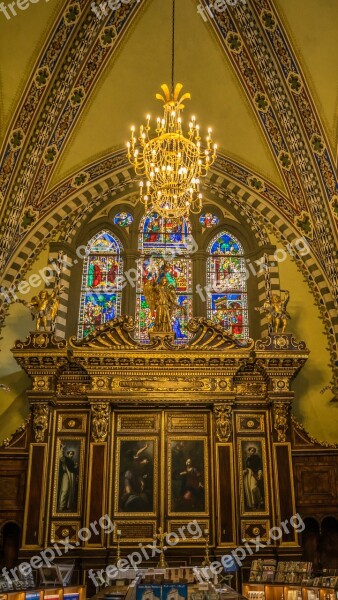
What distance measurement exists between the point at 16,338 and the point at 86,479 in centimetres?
370

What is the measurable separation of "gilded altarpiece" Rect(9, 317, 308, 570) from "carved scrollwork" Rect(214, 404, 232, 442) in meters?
0.02

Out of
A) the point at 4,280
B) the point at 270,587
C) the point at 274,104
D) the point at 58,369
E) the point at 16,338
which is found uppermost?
the point at 274,104

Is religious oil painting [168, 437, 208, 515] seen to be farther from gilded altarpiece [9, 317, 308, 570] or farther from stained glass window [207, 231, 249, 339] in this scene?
stained glass window [207, 231, 249, 339]

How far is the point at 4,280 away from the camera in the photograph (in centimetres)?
1527

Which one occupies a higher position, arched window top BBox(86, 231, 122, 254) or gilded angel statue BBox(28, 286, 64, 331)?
arched window top BBox(86, 231, 122, 254)

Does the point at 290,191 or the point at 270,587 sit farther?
the point at 290,191

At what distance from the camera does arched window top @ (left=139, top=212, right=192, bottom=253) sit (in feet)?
54.3

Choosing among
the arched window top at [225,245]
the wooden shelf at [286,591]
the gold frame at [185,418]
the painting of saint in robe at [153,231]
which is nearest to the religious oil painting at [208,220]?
the arched window top at [225,245]

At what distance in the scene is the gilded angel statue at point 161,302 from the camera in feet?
46.0

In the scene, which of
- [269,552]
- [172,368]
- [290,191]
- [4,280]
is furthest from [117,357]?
[290,191]

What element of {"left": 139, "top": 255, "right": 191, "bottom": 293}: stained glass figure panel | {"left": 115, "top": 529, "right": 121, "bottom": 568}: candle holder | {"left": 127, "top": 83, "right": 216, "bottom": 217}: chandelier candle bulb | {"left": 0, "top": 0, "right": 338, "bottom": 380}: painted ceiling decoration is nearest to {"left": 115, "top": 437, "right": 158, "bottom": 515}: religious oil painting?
{"left": 115, "top": 529, "right": 121, "bottom": 568}: candle holder

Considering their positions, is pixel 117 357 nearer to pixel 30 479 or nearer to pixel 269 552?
pixel 30 479

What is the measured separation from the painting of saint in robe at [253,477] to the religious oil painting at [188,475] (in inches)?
30.3
